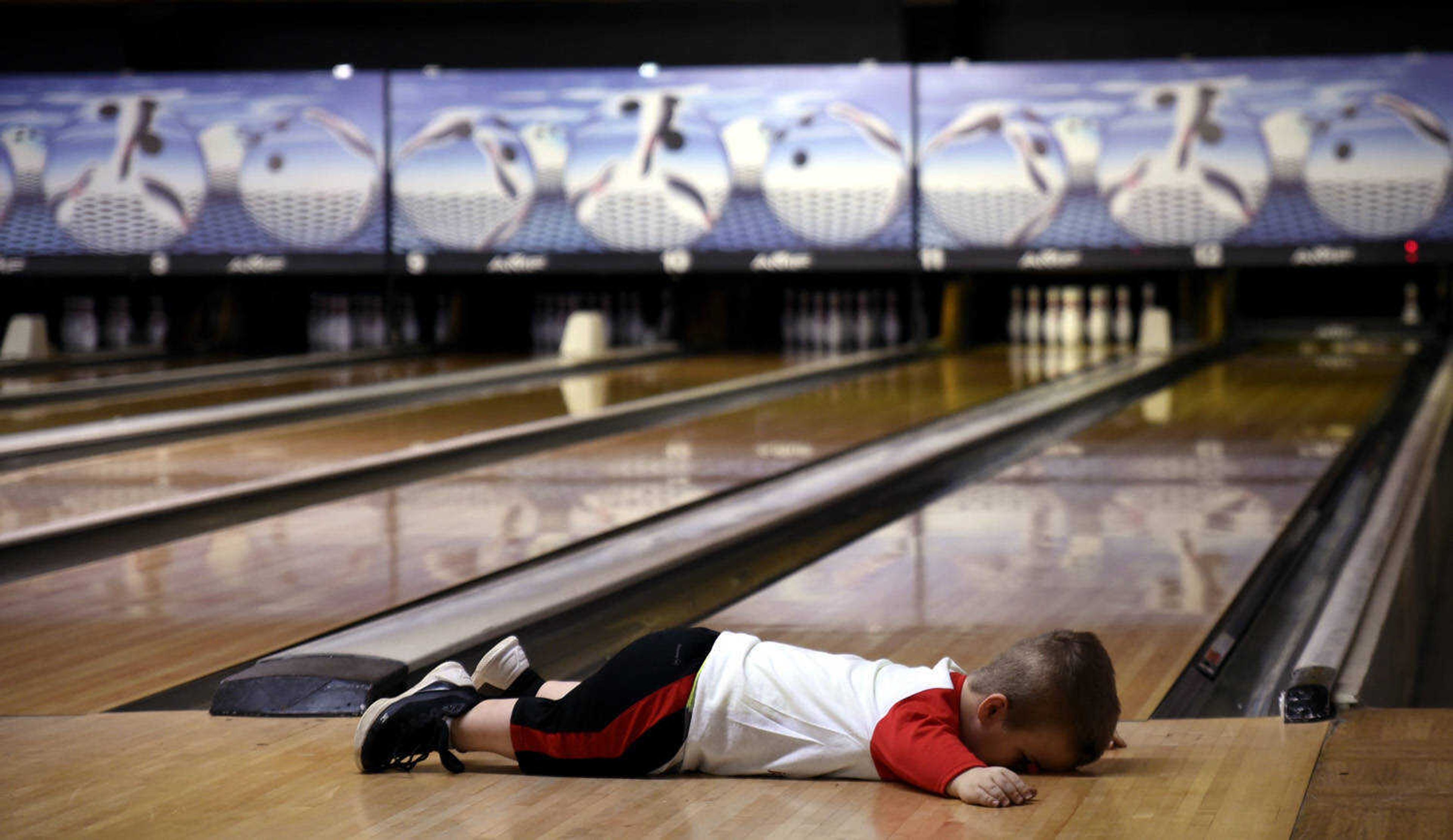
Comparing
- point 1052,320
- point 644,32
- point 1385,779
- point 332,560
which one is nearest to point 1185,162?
point 1052,320

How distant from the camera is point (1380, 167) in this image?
6789 mm

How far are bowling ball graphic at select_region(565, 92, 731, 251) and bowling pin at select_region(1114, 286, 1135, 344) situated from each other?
200 centimetres

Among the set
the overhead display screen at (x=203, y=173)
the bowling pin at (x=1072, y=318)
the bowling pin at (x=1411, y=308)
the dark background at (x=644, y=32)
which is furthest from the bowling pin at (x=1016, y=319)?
the overhead display screen at (x=203, y=173)

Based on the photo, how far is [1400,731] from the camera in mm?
1626

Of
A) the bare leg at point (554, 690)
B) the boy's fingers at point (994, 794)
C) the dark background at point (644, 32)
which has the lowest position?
the boy's fingers at point (994, 794)

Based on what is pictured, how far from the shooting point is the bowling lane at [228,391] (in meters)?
4.72

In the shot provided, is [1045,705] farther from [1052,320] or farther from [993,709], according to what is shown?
[1052,320]

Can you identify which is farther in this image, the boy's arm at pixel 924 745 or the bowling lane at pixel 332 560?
the bowling lane at pixel 332 560

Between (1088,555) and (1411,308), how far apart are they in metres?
5.48

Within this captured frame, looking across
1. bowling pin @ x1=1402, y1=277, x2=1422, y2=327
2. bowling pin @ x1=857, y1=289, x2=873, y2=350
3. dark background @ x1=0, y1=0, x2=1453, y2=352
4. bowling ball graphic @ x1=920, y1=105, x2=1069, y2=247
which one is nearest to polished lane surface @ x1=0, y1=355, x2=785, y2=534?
bowling pin @ x1=857, y1=289, x2=873, y2=350

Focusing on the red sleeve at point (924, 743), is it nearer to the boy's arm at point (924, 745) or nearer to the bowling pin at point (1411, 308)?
the boy's arm at point (924, 745)

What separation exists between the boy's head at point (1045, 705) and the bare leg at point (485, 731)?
445mm

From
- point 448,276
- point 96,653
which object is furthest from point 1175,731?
point 448,276

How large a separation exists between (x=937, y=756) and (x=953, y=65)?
20.1 ft
